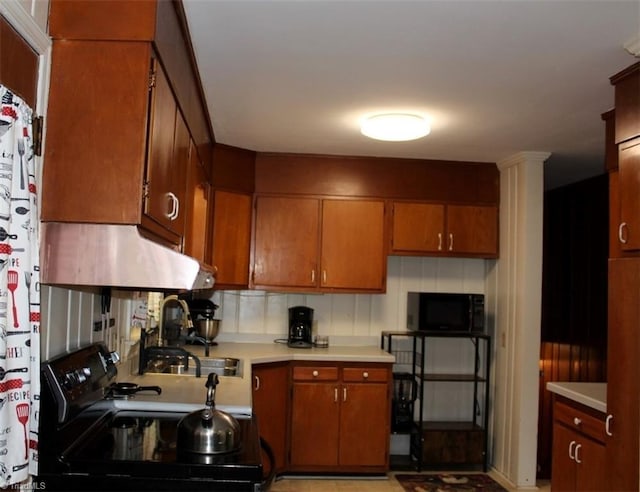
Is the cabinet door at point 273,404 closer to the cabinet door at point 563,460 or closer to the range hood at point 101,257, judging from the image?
the cabinet door at point 563,460

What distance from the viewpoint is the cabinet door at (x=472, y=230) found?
14.8ft

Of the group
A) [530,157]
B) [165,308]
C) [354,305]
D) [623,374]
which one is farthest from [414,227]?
[623,374]

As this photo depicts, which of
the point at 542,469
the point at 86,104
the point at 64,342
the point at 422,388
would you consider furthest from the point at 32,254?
the point at 542,469

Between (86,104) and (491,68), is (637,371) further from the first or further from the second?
(86,104)

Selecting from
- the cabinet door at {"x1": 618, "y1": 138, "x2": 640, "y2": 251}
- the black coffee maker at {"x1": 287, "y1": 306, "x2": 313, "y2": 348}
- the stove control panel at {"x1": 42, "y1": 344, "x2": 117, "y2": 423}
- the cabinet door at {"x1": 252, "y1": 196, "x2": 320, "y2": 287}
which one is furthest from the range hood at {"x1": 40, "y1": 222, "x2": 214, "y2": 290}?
the black coffee maker at {"x1": 287, "y1": 306, "x2": 313, "y2": 348}

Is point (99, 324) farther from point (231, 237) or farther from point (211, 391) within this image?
point (231, 237)

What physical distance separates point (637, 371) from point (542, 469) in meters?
2.45

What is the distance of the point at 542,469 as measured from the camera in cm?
447

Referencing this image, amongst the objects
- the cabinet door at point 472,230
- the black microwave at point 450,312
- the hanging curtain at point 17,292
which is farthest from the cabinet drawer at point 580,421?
the hanging curtain at point 17,292

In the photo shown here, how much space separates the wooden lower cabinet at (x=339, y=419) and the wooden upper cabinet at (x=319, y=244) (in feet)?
2.16

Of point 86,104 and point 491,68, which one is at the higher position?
point 491,68

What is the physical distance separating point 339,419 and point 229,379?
1.26m

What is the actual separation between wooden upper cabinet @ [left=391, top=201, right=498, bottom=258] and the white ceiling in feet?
2.34

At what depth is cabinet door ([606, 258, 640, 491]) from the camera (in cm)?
238
